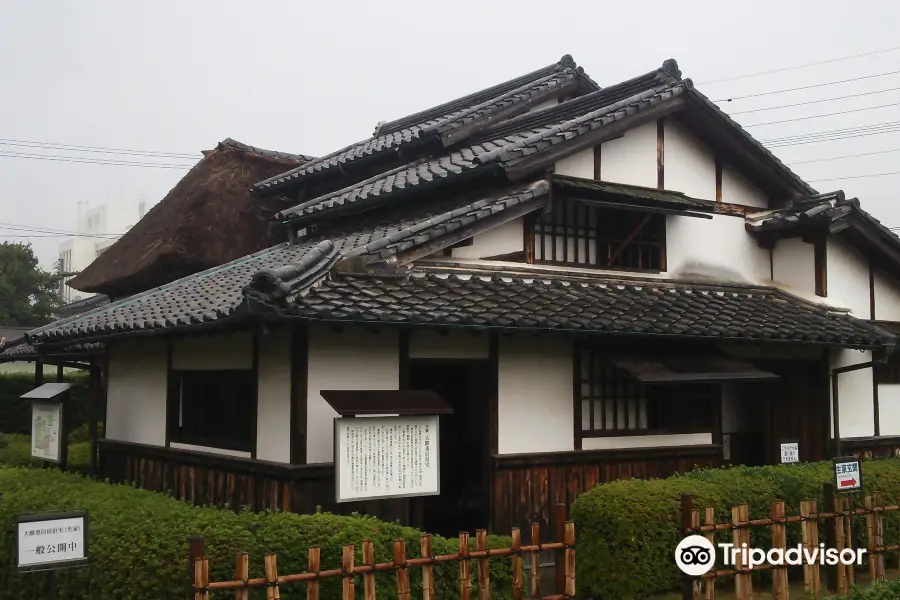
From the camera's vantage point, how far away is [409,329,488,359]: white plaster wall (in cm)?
1055

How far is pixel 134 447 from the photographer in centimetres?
1359

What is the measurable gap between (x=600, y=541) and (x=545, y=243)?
492 centimetres

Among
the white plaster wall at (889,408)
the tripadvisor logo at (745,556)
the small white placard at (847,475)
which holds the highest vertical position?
the white plaster wall at (889,408)

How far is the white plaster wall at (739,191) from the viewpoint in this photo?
15.1 meters

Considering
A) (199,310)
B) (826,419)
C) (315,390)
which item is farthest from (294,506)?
(826,419)

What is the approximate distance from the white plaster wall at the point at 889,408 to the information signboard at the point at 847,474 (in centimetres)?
643

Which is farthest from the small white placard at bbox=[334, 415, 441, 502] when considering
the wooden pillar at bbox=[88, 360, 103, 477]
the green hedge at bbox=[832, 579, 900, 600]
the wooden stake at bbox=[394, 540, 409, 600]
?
the wooden pillar at bbox=[88, 360, 103, 477]

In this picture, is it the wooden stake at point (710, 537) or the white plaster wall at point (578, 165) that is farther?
the white plaster wall at point (578, 165)

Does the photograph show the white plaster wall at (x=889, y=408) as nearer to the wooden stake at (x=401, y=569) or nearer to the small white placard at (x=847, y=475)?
the small white placard at (x=847, y=475)

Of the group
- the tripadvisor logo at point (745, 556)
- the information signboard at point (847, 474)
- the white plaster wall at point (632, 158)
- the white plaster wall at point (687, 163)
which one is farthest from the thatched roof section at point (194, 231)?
the information signboard at point (847, 474)

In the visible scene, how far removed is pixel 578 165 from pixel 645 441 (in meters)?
4.25

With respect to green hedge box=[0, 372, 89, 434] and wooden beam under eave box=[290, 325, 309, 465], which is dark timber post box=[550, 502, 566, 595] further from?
green hedge box=[0, 372, 89, 434]

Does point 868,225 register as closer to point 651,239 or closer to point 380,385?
point 651,239

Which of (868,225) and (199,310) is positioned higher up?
(868,225)
